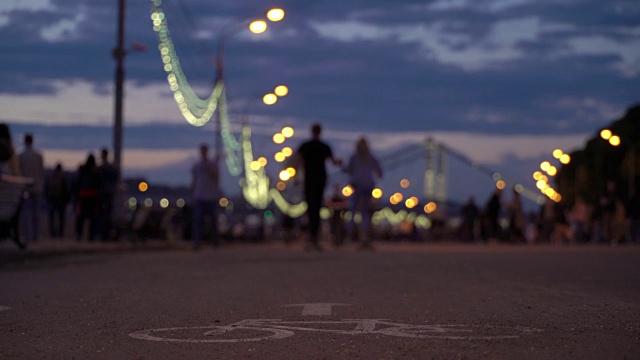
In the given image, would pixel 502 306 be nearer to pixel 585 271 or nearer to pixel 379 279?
pixel 379 279

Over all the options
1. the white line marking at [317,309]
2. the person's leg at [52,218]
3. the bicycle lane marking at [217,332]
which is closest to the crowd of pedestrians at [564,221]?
the person's leg at [52,218]

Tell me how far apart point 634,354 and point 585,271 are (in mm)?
7570

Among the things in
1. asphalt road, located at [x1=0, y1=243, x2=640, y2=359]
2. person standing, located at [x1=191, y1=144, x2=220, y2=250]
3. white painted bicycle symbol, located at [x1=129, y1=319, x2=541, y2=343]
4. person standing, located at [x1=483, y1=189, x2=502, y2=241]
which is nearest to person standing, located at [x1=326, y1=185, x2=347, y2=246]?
person standing, located at [x1=191, y1=144, x2=220, y2=250]

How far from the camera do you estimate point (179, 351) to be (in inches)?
230

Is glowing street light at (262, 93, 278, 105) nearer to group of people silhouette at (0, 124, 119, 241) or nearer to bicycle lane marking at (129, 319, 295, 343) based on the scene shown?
group of people silhouette at (0, 124, 119, 241)

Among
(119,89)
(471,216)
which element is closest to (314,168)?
(119,89)

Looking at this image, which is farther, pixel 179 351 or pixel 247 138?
pixel 247 138

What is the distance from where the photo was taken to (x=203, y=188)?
2286cm

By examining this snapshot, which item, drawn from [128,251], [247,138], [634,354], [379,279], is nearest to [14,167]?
[128,251]

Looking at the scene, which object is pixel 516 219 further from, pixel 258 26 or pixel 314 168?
pixel 314 168

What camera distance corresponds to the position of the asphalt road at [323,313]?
5.86 meters

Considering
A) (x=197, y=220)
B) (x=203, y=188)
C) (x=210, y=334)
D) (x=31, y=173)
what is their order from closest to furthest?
(x=210, y=334), (x=31, y=173), (x=203, y=188), (x=197, y=220)

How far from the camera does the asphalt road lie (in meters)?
5.86

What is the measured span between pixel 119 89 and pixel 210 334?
21.6 metres
